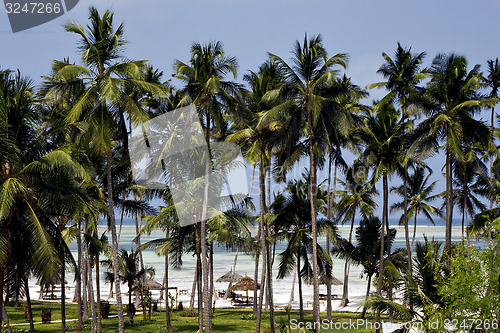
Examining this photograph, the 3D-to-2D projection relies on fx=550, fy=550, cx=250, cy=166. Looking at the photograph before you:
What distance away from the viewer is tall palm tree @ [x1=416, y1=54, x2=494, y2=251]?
91.0 feet

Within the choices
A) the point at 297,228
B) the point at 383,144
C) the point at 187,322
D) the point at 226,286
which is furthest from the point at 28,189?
the point at 226,286

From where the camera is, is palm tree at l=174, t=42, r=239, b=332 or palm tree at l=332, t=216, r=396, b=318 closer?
palm tree at l=174, t=42, r=239, b=332

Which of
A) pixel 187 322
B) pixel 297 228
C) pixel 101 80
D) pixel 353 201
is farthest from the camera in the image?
pixel 353 201

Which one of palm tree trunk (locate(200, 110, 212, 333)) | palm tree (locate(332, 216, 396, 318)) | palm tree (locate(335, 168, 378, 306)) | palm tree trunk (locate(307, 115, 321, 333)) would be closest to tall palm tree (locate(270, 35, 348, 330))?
palm tree trunk (locate(307, 115, 321, 333))

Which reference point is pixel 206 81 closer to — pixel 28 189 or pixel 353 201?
pixel 28 189

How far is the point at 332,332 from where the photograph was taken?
90.7ft

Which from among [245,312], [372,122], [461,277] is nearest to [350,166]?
[372,122]

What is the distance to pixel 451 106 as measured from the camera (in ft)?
93.1

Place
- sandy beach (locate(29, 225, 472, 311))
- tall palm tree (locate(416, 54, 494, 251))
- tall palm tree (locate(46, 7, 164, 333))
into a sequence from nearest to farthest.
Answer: tall palm tree (locate(46, 7, 164, 333)), tall palm tree (locate(416, 54, 494, 251)), sandy beach (locate(29, 225, 472, 311))

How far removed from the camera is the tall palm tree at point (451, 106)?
27750mm

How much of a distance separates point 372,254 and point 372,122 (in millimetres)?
8123

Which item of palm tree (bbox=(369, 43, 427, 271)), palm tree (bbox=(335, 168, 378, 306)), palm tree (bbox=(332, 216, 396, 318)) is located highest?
palm tree (bbox=(369, 43, 427, 271))

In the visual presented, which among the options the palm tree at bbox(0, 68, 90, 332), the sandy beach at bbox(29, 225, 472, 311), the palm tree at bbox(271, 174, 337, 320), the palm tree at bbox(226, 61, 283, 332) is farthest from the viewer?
the sandy beach at bbox(29, 225, 472, 311)

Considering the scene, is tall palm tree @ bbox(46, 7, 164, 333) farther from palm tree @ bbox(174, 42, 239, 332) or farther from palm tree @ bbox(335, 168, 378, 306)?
palm tree @ bbox(335, 168, 378, 306)
